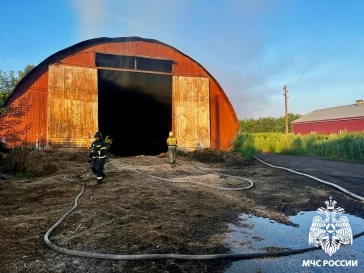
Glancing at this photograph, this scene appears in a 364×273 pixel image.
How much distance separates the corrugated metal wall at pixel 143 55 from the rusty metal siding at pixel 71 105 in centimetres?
33

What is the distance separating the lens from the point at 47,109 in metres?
13.5

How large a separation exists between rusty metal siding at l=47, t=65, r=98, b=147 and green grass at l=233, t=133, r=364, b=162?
26.8 feet

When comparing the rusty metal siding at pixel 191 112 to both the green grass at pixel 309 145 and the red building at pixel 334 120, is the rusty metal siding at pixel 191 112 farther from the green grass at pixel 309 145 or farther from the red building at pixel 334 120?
the red building at pixel 334 120

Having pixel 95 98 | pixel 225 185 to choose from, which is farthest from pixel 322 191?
pixel 95 98

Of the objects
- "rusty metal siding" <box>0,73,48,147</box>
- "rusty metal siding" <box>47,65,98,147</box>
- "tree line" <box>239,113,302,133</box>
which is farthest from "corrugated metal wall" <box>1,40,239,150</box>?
"tree line" <box>239,113,302,133</box>

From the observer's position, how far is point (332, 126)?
3803 cm

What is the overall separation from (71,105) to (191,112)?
6.26 metres

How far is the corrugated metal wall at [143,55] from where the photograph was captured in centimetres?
1338

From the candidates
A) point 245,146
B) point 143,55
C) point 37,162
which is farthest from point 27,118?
point 245,146

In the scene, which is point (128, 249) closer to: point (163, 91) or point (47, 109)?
point (47, 109)

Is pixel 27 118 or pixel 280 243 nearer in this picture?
pixel 280 243

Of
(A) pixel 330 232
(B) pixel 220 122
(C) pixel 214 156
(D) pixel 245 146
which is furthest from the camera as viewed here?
(B) pixel 220 122

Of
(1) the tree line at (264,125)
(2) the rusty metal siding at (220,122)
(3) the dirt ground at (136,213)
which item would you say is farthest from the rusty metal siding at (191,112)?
(1) the tree line at (264,125)

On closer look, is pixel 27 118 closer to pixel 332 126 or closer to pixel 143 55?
pixel 143 55
